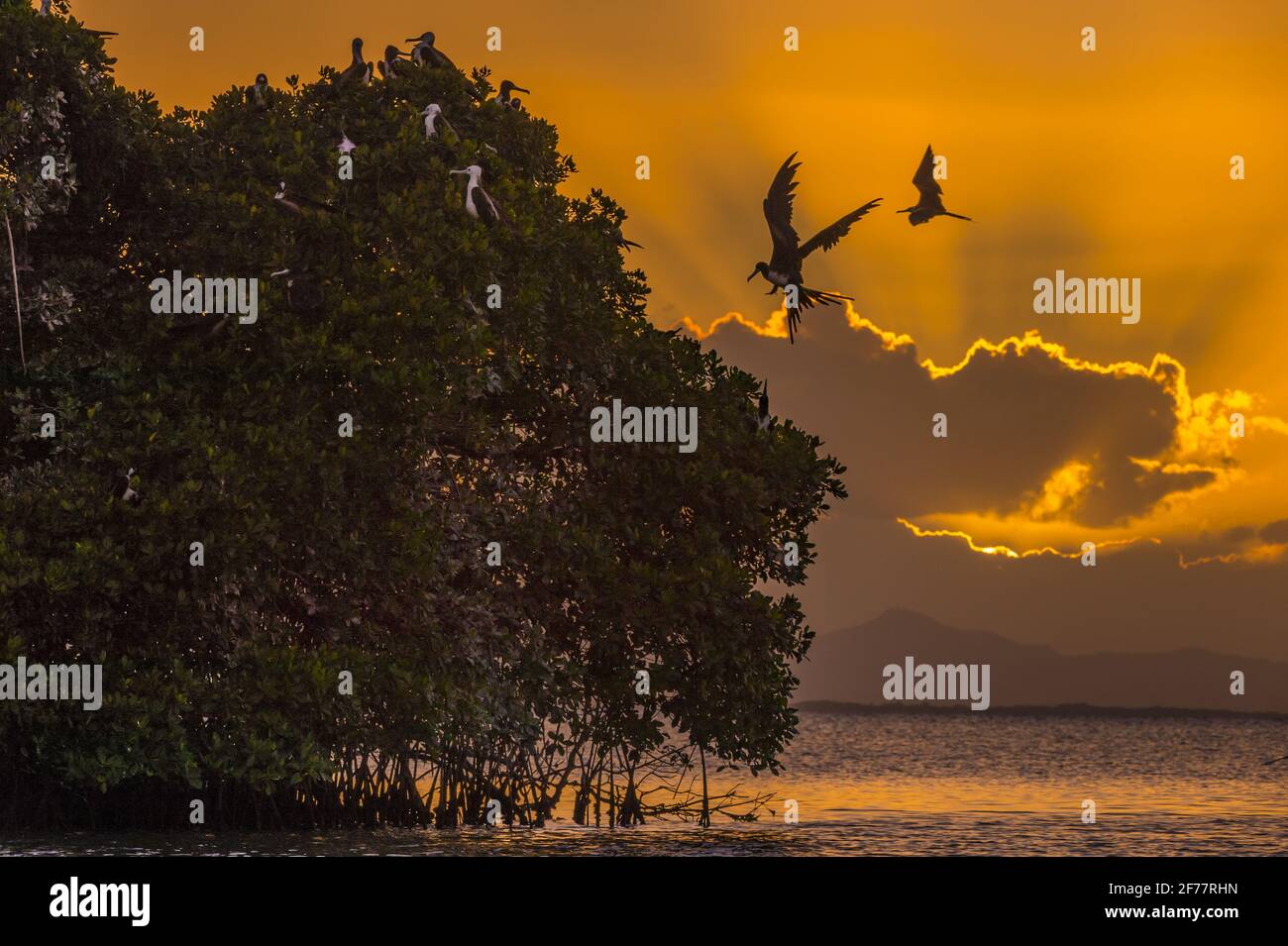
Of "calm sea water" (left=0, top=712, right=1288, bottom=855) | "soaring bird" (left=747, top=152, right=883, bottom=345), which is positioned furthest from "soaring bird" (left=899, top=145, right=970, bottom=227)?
"calm sea water" (left=0, top=712, right=1288, bottom=855)

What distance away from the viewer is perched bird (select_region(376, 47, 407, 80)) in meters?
25.8

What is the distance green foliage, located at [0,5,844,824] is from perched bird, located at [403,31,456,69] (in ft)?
1.70

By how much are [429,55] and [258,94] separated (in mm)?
2676

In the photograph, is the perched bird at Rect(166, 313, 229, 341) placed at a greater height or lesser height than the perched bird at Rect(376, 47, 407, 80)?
lesser

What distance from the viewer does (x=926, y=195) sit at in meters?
25.9

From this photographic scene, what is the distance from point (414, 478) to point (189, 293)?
3710 mm

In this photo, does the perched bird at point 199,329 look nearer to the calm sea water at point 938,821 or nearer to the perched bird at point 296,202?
the perched bird at point 296,202

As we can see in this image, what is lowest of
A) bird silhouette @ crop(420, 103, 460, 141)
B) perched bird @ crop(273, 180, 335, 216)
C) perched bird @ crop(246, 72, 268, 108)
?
perched bird @ crop(273, 180, 335, 216)

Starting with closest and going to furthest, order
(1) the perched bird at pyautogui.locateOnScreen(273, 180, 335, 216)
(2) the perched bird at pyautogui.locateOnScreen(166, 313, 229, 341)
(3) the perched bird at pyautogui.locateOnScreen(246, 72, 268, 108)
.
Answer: (2) the perched bird at pyautogui.locateOnScreen(166, 313, 229, 341)
(1) the perched bird at pyautogui.locateOnScreen(273, 180, 335, 216)
(3) the perched bird at pyautogui.locateOnScreen(246, 72, 268, 108)

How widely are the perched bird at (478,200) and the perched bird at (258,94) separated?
3696 millimetres

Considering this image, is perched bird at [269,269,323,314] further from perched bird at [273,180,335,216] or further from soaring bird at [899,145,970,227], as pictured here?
soaring bird at [899,145,970,227]

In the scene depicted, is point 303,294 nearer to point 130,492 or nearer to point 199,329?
point 199,329

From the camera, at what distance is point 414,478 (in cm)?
2284
